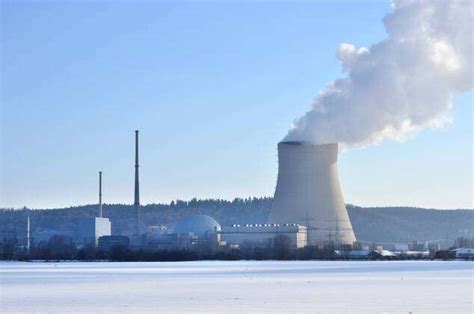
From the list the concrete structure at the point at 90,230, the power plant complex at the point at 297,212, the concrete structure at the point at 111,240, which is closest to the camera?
the power plant complex at the point at 297,212

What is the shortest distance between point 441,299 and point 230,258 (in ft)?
133

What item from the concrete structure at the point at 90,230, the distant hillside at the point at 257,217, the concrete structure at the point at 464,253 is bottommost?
the concrete structure at the point at 464,253

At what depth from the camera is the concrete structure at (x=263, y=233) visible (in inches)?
2359

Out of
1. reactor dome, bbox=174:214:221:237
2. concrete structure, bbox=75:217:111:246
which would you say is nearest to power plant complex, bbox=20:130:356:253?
concrete structure, bbox=75:217:111:246

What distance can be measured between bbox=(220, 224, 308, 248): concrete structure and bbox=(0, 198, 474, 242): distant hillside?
193ft

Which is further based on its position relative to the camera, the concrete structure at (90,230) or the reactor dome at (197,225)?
the reactor dome at (197,225)

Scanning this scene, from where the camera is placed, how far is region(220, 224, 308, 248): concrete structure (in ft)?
197

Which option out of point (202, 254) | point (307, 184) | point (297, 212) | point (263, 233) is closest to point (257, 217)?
point (263, 233)

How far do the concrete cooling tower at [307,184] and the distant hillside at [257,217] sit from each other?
81.4m

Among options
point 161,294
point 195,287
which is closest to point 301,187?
point 195,287

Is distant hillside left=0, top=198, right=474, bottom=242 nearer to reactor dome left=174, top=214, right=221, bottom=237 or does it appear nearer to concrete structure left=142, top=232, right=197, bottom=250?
reactor dome left=174, top=214, right=221, bottom=237

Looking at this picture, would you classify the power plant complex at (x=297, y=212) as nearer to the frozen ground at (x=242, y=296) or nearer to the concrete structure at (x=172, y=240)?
the concrete structure at (x=172, y=240)

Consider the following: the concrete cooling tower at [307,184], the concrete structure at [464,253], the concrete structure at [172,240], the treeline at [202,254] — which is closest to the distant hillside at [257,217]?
the concrete structure at [172,240]

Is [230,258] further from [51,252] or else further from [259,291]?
[259,291]
